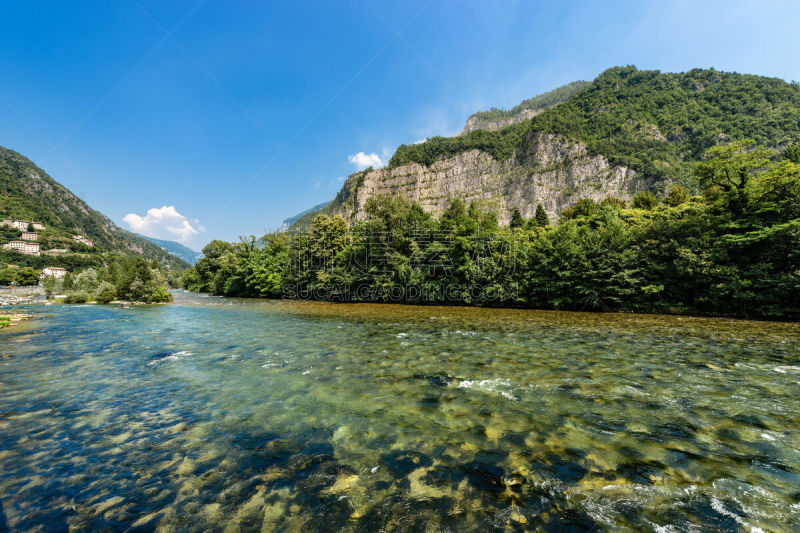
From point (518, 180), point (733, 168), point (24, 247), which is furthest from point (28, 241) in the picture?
point (733, 168)

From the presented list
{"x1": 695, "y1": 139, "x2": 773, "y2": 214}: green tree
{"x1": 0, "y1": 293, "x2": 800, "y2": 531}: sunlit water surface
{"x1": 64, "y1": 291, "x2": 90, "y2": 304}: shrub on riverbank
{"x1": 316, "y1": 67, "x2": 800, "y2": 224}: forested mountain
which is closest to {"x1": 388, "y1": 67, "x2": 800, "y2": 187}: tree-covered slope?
{"x1": 316, "y1": 67, "x2": 800, "y2": 224}: forested mountain

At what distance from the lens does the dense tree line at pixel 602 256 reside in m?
21.5

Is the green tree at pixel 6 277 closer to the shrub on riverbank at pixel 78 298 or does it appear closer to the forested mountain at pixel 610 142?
the shrub on riverbank at pixel 78 298

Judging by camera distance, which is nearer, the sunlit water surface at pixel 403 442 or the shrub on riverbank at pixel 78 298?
the sunlit water surface at pixel 403 442

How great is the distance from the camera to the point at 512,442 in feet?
17.0

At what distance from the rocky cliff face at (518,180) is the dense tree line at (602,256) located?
69.9 metres

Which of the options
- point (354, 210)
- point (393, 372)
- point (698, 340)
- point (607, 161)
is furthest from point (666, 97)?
point (393, 372)

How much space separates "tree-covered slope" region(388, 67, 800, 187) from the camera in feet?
358

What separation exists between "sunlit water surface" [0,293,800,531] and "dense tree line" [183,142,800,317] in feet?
54.7

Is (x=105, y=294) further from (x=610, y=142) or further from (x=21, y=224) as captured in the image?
(x=21, y=224)

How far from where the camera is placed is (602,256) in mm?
28375

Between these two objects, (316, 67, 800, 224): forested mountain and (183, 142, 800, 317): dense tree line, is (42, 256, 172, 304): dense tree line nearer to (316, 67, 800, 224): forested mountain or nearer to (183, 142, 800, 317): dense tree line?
(183, 142, 800, 317): dense tree line

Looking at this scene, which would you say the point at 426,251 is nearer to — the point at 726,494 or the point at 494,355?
the point at 494,355

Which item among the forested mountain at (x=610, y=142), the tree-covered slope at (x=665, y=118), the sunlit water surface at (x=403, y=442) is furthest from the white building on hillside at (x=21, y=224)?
the tree-covered slope at (x=665, y=118)
